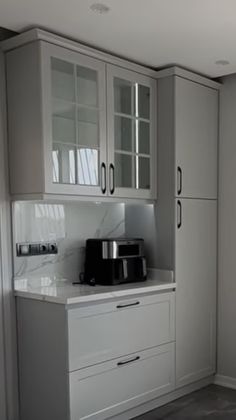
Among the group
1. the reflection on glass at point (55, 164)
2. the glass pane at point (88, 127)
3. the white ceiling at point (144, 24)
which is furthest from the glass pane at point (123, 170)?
the white ceiling at point (144, 24)

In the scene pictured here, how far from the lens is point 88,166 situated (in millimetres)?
2883

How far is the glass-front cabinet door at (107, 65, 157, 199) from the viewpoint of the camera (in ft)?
9.95

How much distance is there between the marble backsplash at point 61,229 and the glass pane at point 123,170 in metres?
Answer: 0.33

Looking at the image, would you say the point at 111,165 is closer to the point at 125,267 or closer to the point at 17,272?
the point at 125,267

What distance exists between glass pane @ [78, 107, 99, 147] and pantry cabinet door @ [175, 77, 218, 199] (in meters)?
0.65

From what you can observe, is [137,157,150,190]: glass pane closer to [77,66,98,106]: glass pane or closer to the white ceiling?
[77,66,98,106]: glass pane

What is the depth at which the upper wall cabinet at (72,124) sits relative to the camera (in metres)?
2.63

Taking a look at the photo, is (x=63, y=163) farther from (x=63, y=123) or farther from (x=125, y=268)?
(x=125, y=268)

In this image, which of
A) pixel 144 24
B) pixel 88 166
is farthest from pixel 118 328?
pixel 144 24

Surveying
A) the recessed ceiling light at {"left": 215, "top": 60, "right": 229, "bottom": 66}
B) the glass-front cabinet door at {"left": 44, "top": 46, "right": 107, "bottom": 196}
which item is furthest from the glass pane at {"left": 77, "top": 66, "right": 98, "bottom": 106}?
the recessed ceiling light at {"left": 215, "top": 60, "right": 229, "bottom": 66}

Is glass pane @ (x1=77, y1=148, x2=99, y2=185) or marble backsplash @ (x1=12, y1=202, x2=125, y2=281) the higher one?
glass pane @ (x1=77, y1=148, x2=99, y2=185)

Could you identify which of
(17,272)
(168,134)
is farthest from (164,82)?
(17,272)

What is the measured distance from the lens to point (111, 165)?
302 centimetres

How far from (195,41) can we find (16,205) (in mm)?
1511
